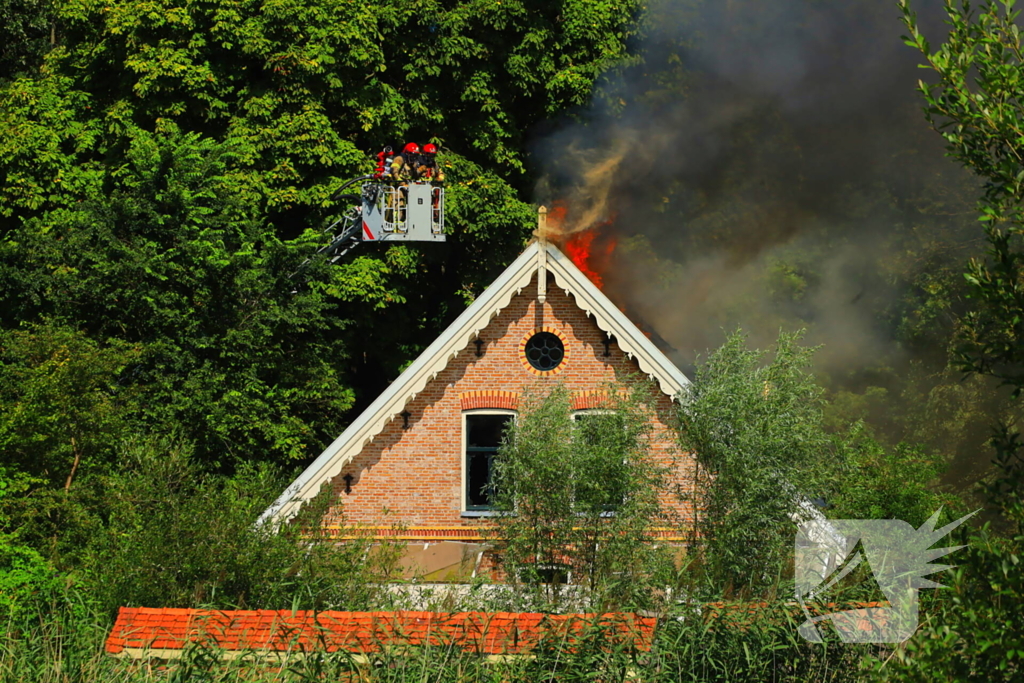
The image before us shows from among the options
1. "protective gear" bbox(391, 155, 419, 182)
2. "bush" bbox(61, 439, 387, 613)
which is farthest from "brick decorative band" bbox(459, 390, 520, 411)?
"protective gear" bbox(391, 155, 419, 182)

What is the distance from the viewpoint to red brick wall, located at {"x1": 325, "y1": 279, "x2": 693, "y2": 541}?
18.4m

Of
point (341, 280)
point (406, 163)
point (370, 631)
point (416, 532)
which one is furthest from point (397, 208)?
point (370, 631)

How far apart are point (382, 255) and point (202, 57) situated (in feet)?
21.9

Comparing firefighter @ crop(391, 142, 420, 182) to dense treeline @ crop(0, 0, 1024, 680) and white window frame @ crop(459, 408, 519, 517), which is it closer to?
dense treeline @ crop(0, 0, 1024, 680)

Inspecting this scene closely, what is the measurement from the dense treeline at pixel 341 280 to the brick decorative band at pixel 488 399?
3.49 m

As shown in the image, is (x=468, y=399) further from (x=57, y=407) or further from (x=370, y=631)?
(x=370, y=631)

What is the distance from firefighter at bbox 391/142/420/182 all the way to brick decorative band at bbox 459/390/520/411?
7.76 meters

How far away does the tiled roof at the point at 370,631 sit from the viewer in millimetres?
11320

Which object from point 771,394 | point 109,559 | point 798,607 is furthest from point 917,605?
point 109,559

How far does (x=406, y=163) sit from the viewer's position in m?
24.5

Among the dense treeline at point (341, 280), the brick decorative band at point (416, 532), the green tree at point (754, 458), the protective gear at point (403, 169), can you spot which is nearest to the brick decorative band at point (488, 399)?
the brick decorative band at point (416, 532)

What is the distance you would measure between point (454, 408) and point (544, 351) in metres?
1.81

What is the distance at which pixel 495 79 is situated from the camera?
2906cm

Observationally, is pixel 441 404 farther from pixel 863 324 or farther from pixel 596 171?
pixel 863 324
